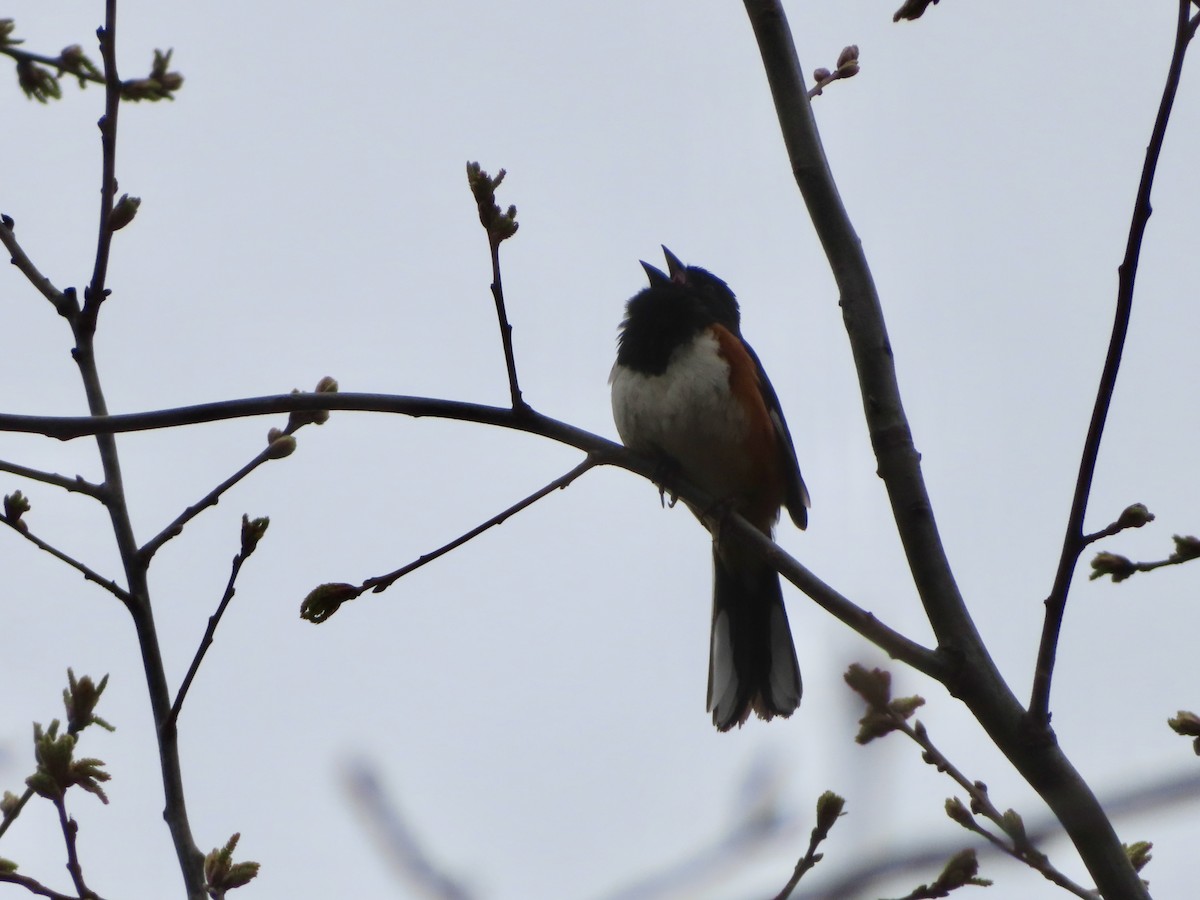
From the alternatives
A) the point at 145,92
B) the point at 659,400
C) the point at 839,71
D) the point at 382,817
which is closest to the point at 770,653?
the point at 659,400

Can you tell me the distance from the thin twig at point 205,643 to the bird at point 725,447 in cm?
214

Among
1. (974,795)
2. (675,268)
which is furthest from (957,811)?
(675,268)

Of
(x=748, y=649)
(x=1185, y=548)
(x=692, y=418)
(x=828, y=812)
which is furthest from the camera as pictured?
(x=748, y=649)

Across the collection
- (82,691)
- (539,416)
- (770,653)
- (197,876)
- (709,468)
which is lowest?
(197,876)

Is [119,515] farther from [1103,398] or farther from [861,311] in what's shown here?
[1103,398]

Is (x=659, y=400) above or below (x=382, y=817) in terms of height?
above

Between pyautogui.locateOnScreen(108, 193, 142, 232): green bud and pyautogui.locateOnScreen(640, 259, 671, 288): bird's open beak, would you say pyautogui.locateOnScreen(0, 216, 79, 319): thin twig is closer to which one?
pyautogui.locateOnScreen(108, 193, 142, 232): green bud

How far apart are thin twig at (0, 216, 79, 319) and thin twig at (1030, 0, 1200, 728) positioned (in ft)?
6.85

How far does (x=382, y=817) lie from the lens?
1.65 m

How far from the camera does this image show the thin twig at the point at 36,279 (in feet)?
9.50

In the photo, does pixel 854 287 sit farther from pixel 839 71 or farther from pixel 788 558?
pixel 839 71

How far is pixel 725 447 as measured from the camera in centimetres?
500

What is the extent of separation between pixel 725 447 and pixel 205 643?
2620 mm

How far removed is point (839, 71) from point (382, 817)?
2321 millimetres
